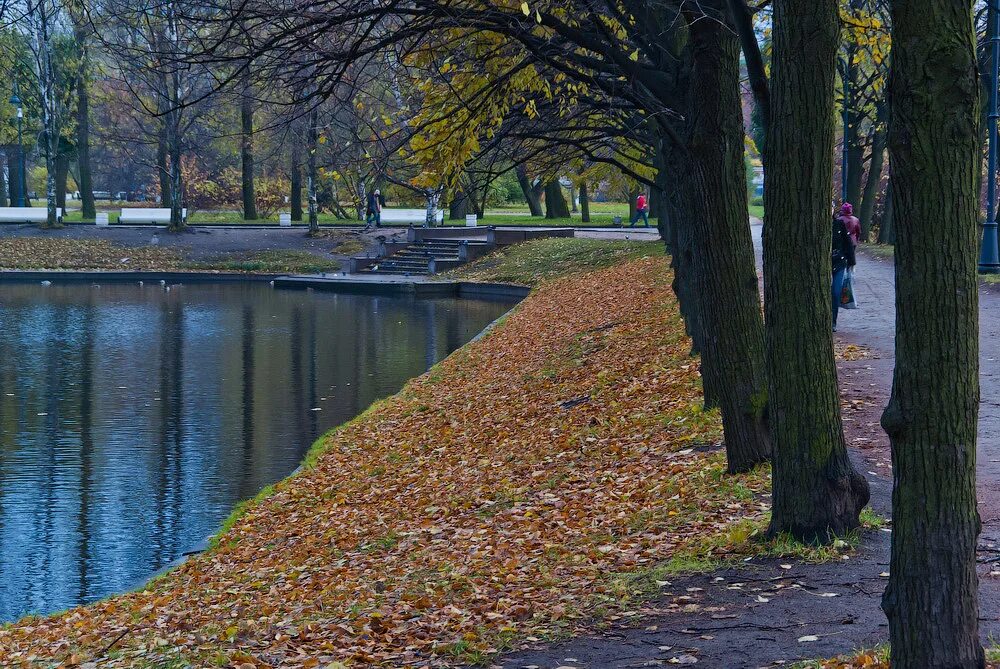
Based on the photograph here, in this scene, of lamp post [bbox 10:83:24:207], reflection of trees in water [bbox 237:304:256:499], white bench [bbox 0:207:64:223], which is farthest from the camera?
lamp post [bbox 10:83:24:207]

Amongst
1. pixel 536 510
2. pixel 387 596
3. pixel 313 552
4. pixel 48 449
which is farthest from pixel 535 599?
pixel 48 449

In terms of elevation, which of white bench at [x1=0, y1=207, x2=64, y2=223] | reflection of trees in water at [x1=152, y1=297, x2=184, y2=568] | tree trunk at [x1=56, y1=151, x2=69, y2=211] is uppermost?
tree trunk at [x1=56, y1=151, x2=69, y2=211]

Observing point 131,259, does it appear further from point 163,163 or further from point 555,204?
point 555,204

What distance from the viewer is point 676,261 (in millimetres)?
17031

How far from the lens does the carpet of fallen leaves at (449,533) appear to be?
647cm

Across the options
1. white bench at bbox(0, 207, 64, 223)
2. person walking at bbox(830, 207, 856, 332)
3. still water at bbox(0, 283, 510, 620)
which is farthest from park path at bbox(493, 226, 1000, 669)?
white bench at bbox(0, 207, 64, 223)

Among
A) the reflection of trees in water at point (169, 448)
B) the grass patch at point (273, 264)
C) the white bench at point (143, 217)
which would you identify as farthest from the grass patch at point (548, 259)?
the white bench at point (143, 217)

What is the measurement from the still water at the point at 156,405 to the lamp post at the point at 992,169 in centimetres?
1090

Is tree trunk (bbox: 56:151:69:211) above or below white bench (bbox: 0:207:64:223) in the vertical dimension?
above

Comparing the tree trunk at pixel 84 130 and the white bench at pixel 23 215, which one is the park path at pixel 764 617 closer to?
the white bench at pixel 23 215

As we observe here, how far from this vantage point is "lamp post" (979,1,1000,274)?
62.4 feet

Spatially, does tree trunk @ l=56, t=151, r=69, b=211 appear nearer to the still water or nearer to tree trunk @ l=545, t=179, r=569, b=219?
the still water

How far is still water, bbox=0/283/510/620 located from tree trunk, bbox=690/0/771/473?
222 inches

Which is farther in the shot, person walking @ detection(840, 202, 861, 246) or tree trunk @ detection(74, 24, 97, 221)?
tree trunk @ detection(74, 24, 97, 221)
